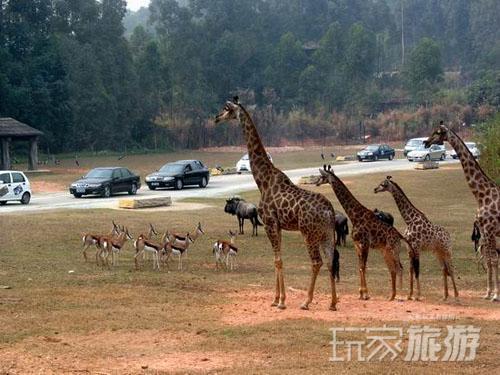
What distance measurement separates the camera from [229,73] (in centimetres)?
11062

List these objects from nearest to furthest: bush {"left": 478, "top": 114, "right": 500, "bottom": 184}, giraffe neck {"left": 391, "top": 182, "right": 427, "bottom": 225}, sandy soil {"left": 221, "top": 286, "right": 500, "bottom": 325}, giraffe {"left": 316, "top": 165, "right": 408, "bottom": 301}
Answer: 1. sandy soil {"left": 221, "top": 286, "right": 500, "bottom": 325}
2. giraffe {"left": 316, "top": 165, "right": 408, "bottom": 301}
3. giraffe neck {"left": 391, "top": 182, "right": 427, "bottom": 225}
4. bush {"left": 478, "top": 114, "right": 500, "bottom": 184}

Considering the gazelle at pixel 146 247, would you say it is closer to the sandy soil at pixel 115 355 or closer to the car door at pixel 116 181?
the sandy soil at pixel 115 355

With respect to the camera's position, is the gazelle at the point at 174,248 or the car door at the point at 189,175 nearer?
the gazelle at the point at 174,248

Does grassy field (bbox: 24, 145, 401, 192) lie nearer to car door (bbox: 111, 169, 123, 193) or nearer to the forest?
the forest

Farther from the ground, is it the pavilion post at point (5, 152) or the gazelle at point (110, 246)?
the pavilion post at point (5, 152)

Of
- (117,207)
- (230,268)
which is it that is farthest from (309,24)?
(230,268)

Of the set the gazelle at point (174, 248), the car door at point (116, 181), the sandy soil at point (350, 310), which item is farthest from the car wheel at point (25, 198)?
the sandy soil at point (350, 310)

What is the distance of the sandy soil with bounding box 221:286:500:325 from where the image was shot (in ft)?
47.8

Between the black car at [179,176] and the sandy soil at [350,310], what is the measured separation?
31.3 metres

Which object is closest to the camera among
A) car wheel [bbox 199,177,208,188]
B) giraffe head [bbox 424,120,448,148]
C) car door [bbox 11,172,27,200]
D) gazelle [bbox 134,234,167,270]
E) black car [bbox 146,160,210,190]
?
giraffe head [bbox 424,120,448,148]

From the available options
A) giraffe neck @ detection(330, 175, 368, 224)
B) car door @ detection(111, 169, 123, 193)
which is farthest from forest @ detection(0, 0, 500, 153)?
giraffe neck @ detection(330, 175, 368, 224)

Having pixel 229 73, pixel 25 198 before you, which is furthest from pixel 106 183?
pixel 229 73

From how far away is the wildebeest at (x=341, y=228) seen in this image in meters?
25.2

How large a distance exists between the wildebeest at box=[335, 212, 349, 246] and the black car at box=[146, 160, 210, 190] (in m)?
23.2
